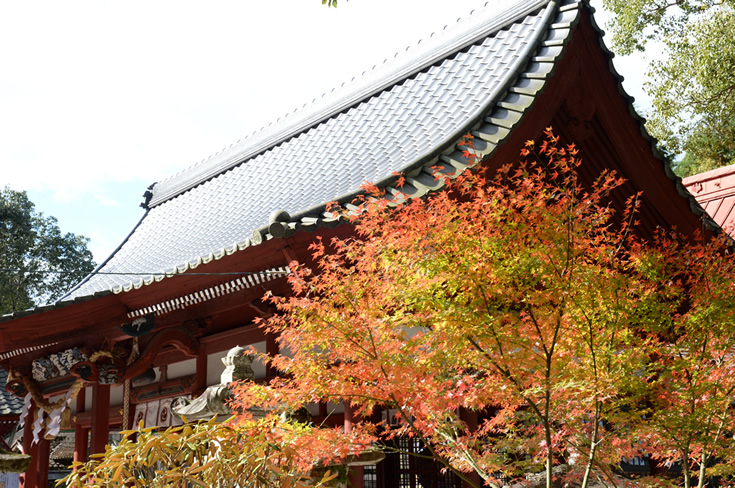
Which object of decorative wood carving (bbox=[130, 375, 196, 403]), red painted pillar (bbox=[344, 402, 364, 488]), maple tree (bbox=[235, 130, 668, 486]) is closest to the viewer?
maple tree (bbox=[235, 130, 668, 486])

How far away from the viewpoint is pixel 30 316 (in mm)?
7223

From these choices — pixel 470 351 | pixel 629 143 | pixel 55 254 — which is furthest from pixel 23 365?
pixel 55 254

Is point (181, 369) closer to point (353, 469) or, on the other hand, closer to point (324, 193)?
point (324, 193)

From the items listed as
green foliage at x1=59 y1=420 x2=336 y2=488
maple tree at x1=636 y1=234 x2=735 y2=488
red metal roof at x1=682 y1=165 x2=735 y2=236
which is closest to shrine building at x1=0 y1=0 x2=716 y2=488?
maple tree at x1=636 y1=234 x2=735 y2=488

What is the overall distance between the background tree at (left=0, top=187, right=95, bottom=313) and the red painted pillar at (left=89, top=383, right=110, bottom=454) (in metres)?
22.6

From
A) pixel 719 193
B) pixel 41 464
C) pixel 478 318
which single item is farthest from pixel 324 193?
pixel 719 193

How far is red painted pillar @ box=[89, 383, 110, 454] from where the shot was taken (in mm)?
8273

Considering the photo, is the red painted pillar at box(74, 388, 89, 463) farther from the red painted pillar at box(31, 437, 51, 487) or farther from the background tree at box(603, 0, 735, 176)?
the background tree at box(603, 0, 735, 176)

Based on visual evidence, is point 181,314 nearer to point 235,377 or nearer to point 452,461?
point 235,377

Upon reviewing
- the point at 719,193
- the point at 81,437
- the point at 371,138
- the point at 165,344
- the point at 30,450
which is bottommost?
the point at 30,450

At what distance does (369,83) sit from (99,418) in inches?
225

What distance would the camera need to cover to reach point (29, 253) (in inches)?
1262

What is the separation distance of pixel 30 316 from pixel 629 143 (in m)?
6.74

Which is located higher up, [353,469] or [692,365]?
[692,365]
